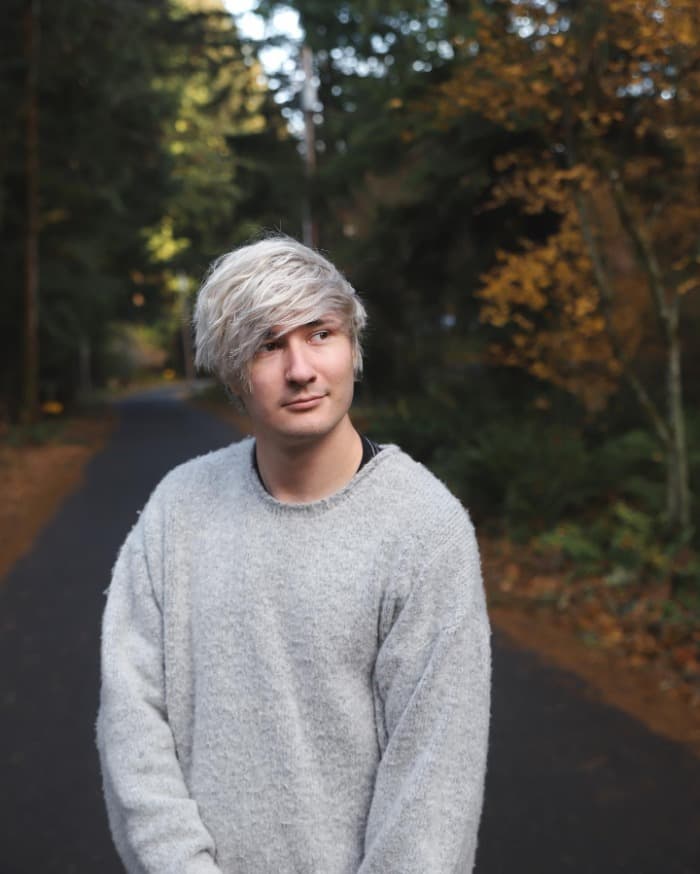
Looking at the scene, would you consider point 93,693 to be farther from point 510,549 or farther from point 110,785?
point 510,549

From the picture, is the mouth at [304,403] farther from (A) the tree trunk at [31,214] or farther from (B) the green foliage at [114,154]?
(A) the tree trunk at [31,214]

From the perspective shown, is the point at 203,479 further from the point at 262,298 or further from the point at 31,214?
the point at 31,214

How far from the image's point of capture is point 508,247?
1131cm

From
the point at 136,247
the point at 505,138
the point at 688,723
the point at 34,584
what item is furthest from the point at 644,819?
the point at 136,247

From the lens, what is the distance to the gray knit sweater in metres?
1.63

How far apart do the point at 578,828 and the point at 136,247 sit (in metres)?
25.5

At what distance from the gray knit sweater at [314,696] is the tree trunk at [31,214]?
19146 mm

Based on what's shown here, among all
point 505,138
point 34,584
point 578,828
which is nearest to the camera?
point 578,828

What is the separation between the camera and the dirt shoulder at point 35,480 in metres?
10.8

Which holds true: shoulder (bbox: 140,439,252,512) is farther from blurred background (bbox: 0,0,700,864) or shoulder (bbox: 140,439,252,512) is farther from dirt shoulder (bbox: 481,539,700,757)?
dirt shoulder (bbox: 481,539,700,757)

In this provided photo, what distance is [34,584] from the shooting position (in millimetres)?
8383

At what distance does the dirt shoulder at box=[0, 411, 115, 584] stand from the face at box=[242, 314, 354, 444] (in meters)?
7.69

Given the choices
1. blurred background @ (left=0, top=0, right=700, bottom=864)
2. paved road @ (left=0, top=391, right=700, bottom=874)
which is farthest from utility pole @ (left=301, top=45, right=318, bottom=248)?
paved road @ (left=0, top=391, right=700, bottom=874)

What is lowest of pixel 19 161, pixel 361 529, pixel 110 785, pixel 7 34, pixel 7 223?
pixel 110 785
